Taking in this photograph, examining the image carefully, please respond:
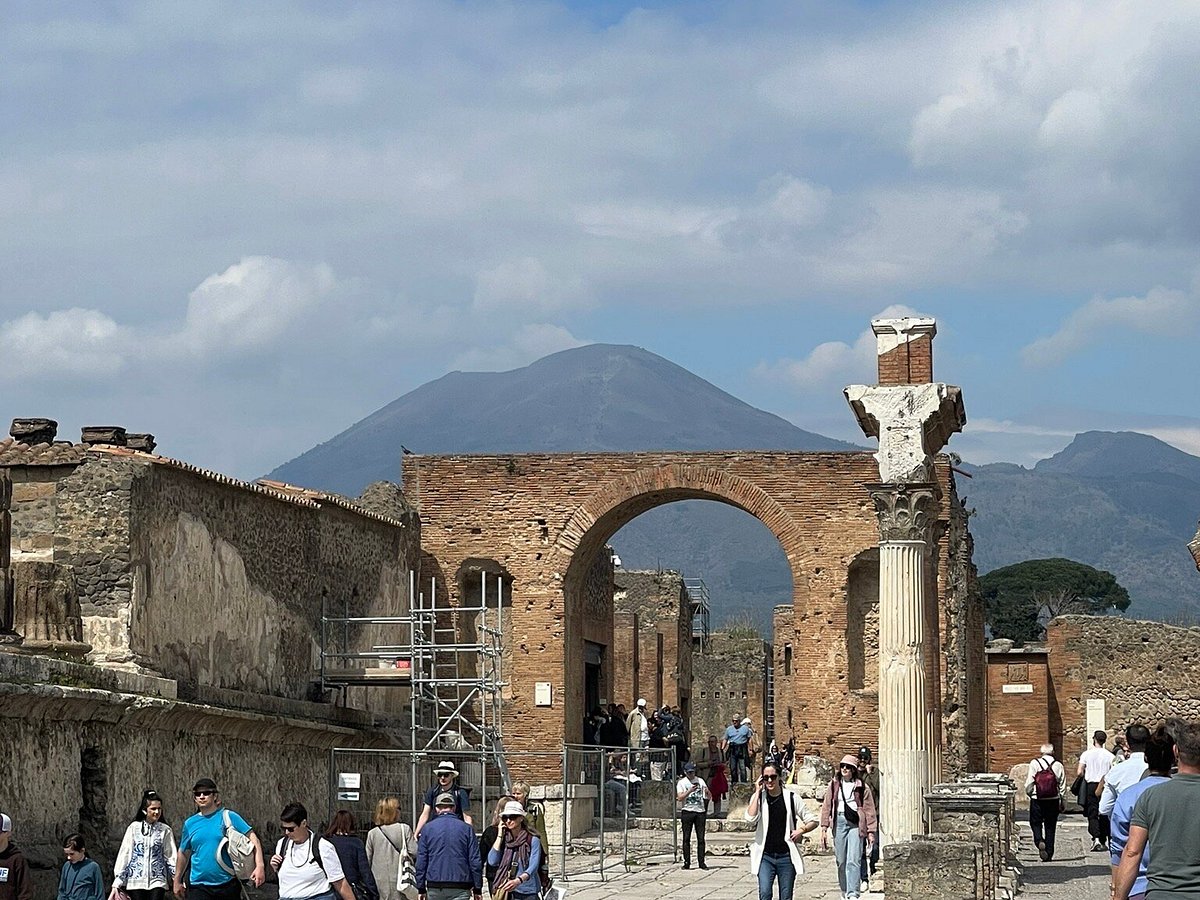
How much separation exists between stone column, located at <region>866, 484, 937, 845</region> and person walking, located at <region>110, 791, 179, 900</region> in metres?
6.75

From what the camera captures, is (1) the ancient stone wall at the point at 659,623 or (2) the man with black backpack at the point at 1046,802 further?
(1) the ancient stone wall at the point at 659,623

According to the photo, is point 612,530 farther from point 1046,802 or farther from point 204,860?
point 204,860

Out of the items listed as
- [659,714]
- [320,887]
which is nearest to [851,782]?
[320,887]

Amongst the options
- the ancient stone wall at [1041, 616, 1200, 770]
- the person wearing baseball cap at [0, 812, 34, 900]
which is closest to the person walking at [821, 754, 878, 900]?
the person wearing baseball cap at [0, 812, 34, 900]

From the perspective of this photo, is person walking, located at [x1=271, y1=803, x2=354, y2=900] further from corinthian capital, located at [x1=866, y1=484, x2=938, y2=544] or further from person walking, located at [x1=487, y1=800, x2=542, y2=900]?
corinthian capital, located at [x1=866, y1=484, x2=938, y2=544]

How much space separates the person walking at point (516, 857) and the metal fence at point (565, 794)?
7551 millimetres

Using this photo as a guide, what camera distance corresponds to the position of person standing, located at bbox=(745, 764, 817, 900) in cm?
1516

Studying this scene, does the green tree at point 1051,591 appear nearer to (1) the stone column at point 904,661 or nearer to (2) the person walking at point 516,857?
(1) the stone column at point 904,661

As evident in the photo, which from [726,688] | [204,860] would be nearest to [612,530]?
[204,860]

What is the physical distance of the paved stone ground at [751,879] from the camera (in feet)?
58.3

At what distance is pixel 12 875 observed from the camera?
11984 millimetres

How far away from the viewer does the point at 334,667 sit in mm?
25281

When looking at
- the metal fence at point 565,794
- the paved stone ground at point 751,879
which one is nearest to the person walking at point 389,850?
the paved stone ground at point 751,879

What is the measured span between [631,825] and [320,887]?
15.1 meters
